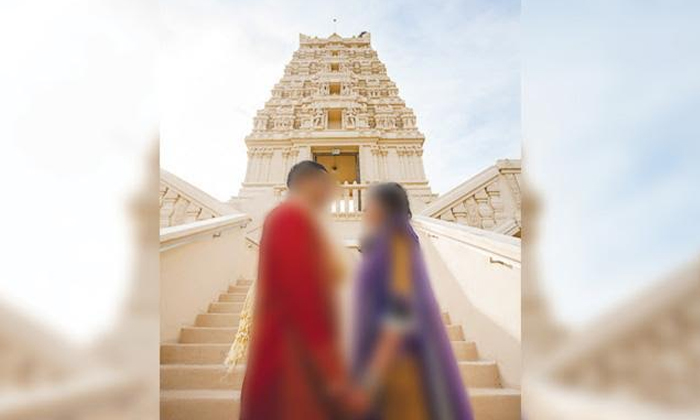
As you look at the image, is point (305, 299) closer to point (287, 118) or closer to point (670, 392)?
point (670, 392)

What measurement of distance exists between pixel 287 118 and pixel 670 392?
30.4 ft

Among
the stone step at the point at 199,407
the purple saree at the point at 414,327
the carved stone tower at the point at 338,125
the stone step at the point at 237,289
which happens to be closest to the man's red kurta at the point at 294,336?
the purple saree at the point at 414,327

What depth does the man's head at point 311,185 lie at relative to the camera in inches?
41.3

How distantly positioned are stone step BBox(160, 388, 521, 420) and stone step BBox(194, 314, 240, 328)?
2.45ft

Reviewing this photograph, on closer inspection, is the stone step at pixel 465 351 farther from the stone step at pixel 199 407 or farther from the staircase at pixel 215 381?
the stone step at pixel 199 407

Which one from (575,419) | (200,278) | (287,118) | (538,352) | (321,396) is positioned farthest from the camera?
(287,118)

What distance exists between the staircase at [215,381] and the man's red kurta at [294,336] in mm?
1120

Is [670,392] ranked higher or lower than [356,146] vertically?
lower

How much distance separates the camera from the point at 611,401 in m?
1.29

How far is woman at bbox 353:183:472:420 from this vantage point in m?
0.94

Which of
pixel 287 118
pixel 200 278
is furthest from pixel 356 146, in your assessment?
pixel 200 278

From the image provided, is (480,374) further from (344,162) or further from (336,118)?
(336,118)

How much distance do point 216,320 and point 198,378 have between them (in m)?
0.71

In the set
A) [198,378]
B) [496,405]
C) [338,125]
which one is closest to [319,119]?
[338,125]
